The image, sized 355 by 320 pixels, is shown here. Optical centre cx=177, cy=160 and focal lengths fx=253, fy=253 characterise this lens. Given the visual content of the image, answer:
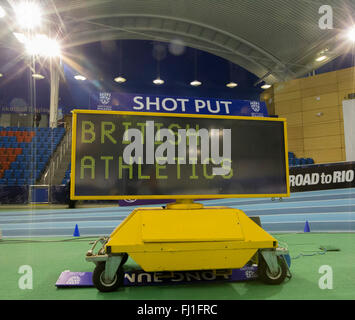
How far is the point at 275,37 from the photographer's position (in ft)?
46.3

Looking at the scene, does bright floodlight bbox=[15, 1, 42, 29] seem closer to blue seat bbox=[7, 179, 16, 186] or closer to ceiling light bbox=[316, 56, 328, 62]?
blue seat bbox=[7, 179, 16, 186]

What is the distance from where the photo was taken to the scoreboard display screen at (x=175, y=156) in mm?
1908

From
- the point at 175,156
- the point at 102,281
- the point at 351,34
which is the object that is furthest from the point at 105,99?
the point at 351,34

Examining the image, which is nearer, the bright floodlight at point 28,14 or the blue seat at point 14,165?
the bright floodlight at point 28,14

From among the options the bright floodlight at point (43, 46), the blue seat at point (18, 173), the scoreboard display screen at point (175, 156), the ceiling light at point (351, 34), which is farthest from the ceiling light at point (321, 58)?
the blue seat at point (18, 173)

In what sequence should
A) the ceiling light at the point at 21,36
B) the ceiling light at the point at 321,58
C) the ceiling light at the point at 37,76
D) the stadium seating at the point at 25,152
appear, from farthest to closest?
the ceiling light at the point at 37,76 < the ceiling light at the point at 321,58 < the ceiling light at the point at 21,36 < the stadium seating at the point at 25,152

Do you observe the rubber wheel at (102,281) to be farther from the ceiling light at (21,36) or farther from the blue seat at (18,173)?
the ceiling light at (21,36)

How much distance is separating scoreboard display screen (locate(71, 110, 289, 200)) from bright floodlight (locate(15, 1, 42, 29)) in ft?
37.4

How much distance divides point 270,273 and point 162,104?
1.93 m

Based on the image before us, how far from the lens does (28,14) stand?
10.5 meters

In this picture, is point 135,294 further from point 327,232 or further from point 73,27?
point 73,27

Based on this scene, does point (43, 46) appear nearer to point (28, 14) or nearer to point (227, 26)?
point (28, 14)

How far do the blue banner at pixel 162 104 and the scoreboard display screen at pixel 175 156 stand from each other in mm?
809
